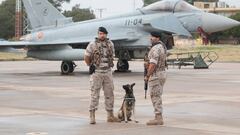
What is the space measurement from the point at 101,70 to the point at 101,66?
0.26 ft

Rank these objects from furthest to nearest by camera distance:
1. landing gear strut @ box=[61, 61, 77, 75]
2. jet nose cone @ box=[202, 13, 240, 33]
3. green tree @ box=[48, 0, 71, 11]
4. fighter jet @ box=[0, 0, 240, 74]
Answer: green tree @ box=[48, 0, 71, 11] → landing gear strut @ box=[61, 61, 77, 75] → jet nose cone @ box=[202, 13, 240, 33] → fighter jet @ box=[0, 0, 240, 74]

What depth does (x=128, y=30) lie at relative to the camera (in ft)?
91.7

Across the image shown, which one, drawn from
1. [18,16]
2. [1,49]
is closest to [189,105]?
[1,49]

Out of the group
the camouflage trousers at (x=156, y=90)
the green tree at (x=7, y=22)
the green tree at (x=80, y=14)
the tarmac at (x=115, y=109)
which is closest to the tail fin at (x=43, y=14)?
the tarmac at (x=115, y=109)

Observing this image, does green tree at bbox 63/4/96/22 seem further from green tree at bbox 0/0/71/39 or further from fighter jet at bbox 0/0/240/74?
fighter jet at bbox 0/0/240/74

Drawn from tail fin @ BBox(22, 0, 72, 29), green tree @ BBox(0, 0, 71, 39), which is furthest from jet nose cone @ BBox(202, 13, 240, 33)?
green tree @ BBox(0, 0, 71, 39)

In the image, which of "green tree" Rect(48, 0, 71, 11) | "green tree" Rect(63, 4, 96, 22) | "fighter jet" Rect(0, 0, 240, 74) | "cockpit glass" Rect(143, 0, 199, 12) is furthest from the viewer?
"green tree" Rect(48, 0, 71, 11)

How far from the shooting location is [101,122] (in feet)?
38.7

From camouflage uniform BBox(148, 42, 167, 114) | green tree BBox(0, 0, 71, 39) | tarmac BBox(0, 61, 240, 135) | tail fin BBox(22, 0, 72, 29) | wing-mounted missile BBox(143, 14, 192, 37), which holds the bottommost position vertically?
tarmac BBox(0, 61, 240, 135)

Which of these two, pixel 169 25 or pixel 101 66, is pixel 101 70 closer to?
pixel 101 66

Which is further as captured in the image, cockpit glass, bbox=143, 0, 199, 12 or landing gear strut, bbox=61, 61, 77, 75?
landing gear strut, bbox=61, 61, 77, 75

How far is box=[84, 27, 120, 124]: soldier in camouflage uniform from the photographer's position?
11.7 metres

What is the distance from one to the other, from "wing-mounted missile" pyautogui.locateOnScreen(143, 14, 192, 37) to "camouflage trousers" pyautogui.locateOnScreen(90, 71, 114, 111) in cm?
1474

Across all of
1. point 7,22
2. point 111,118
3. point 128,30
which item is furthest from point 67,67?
point 7,22
